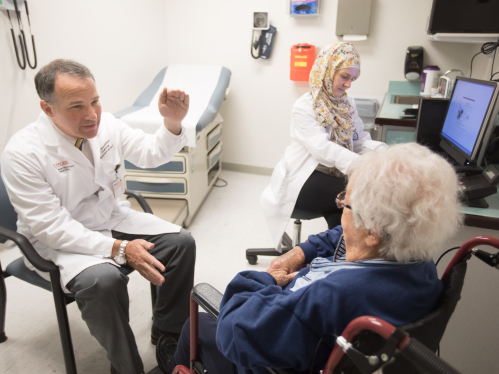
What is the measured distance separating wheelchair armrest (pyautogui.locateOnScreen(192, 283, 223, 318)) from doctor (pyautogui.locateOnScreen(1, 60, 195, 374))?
0.38 metres

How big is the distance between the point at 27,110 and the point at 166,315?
1.61 metres

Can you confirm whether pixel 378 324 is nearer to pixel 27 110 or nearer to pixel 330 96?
pixel 330 96

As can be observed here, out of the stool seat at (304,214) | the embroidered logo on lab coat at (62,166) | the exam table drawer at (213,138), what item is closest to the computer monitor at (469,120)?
the stool seat at (304,214)

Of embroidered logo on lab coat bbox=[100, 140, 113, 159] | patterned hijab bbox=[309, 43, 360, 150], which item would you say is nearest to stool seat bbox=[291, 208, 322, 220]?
patterned hijab bbox=[309, 43, 360, 150]

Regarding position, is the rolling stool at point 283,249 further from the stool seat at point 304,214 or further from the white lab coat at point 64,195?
the white lab coat at point 64,195

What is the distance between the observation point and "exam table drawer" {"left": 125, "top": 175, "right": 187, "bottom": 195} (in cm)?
251

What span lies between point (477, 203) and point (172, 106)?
4.07 ft

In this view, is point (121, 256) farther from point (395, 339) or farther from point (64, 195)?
point (395, 339)

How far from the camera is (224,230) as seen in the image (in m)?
2.65

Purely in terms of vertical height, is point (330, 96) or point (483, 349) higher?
point (330, 96)

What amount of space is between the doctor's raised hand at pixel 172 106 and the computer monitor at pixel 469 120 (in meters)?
1.17

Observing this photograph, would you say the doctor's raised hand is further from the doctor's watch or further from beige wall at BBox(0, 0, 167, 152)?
beige wall at BBox(0, 0, 167, 152)

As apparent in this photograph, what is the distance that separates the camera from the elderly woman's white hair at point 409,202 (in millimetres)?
753

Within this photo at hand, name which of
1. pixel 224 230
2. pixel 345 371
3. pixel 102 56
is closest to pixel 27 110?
pixel 102 56
